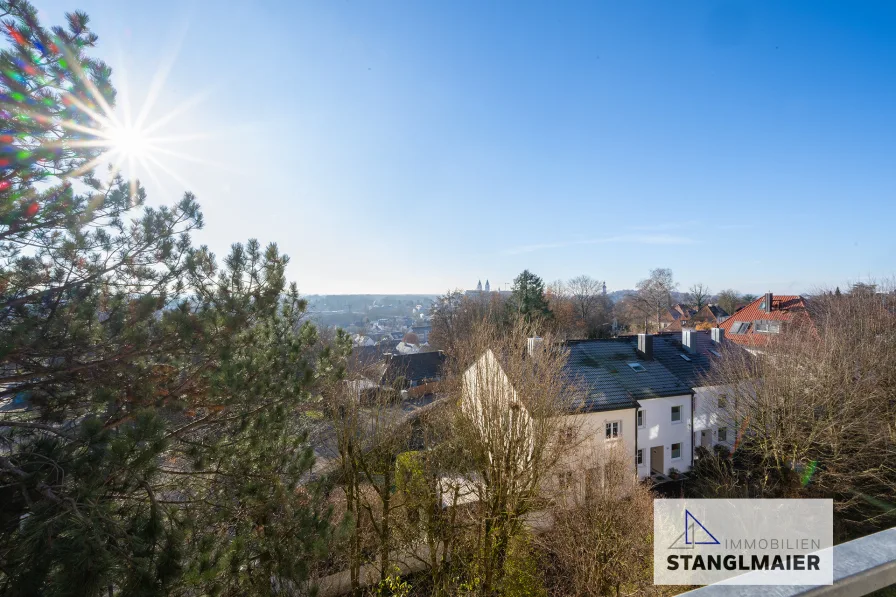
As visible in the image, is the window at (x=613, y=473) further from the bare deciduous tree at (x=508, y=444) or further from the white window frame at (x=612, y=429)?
the white window frame at (x=612, y=429)

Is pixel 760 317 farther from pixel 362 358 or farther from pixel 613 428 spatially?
pixel 362 358

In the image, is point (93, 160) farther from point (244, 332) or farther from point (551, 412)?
point (551, 412)

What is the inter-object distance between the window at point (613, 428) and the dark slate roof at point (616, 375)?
0.61 metres

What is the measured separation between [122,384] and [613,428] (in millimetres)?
14707

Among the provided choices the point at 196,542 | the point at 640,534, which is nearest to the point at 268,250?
the point at 196,542

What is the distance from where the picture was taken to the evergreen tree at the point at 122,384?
9.45 feet

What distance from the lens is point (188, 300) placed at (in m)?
4.78

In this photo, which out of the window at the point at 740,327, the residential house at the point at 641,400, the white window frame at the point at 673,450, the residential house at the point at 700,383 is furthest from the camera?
the window at the point at 740,327

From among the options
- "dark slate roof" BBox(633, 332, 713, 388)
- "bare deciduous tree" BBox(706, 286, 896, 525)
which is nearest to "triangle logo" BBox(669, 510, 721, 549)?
"bare deciduous tree" BBox(706, 286, 896, 525)

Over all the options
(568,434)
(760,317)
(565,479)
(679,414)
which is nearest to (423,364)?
(679,414)

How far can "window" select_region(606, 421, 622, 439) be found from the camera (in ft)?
48.5

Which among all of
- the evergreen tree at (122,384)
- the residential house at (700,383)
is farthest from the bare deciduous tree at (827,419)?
the evergreen tree at (122,384)

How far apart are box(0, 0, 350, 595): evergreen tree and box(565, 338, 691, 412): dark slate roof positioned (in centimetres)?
1186

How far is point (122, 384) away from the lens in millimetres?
4234
